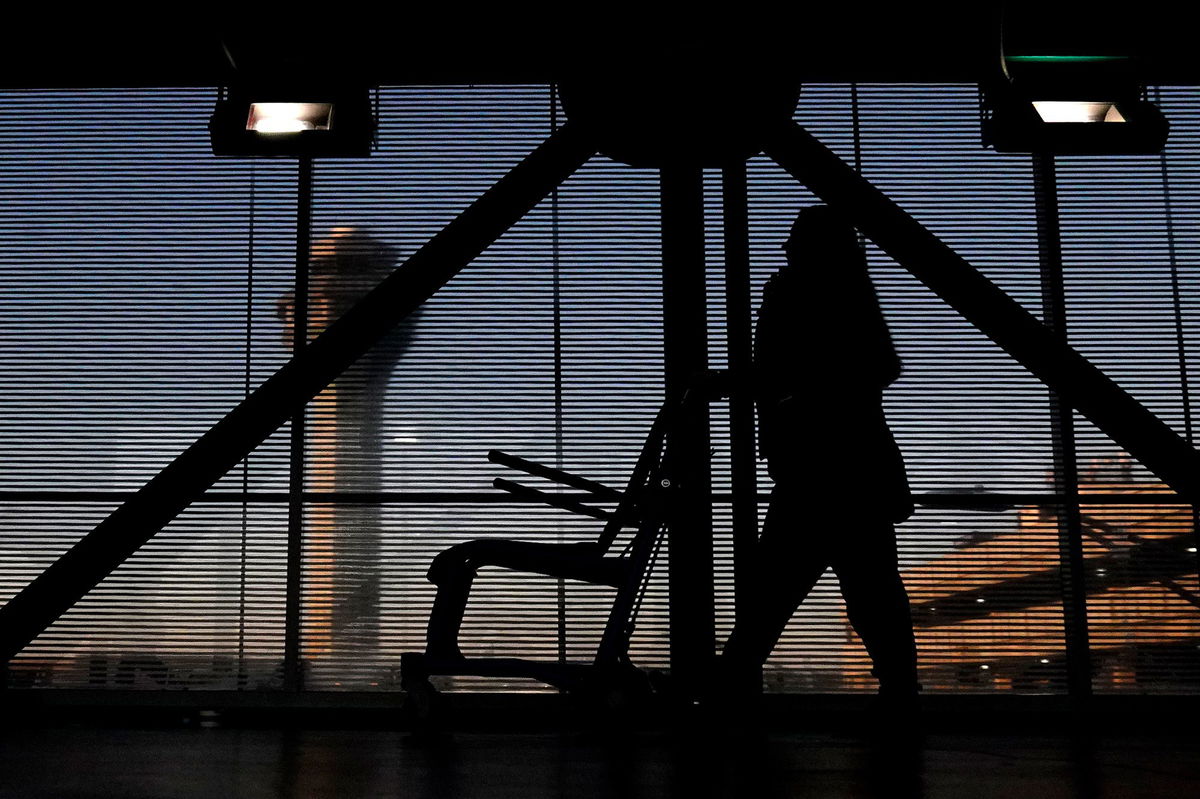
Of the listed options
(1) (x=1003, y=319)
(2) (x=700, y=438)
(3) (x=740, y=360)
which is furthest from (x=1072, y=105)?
(2) (x=700, y=438)

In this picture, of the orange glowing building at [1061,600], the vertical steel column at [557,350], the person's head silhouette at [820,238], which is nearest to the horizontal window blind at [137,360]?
the vertical steel column at [557,350]

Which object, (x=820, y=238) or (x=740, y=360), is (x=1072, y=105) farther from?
(x=740, y=360)

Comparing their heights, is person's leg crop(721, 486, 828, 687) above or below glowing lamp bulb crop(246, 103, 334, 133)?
below

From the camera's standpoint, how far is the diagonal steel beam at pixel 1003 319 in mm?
3482

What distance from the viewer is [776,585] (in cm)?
294

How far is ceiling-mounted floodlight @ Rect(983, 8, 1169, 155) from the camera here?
11.5ft

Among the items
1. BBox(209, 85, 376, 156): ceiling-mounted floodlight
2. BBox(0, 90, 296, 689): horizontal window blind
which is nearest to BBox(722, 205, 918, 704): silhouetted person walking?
BBox(209, 85, 376, 156): ceiling-mounted floodlight

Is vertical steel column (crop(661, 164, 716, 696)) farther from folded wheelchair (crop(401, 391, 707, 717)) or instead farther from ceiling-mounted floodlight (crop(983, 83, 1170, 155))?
ceiling-mounted floodlight (crop(983, 83, 1170, 155))

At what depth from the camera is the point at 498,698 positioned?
382cm

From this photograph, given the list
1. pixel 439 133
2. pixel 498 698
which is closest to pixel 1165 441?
pixel 498 698

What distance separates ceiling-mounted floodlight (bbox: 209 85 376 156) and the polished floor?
1823 mm

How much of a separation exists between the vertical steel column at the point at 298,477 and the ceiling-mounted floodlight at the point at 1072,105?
98.0 inches

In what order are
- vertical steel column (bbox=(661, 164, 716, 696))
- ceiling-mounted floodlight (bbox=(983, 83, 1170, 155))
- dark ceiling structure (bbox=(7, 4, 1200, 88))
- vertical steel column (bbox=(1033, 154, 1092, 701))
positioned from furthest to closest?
1. dark ceiling structure (bbox=(7, 4, 1200, 88))
2. vertical steel column (bbox=(1033, 154, 1092, 701))
3. vertical steel column (bbox=(661, 164, 716, 696))
4. ceiling-mounted floodlight (bbox=(983, 83, 1170, 155))

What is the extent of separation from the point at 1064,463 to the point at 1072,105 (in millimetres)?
Result: 1294
